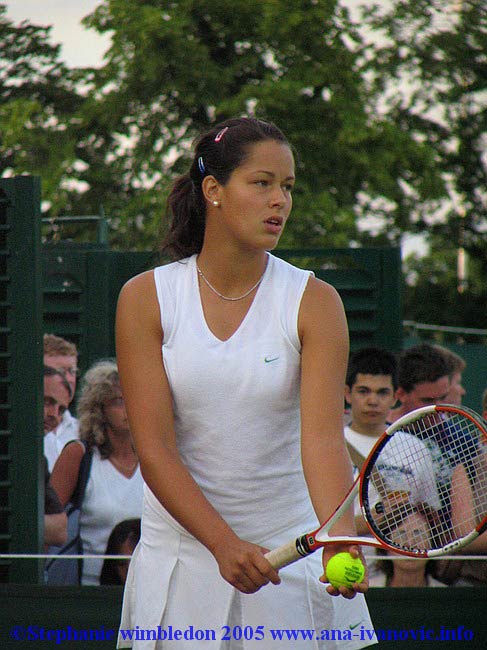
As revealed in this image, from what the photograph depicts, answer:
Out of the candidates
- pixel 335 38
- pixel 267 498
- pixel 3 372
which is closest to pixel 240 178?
pixel 267 498

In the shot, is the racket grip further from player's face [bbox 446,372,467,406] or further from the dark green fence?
player's face [bbox 446,372,467,406]

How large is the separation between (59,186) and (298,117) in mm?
4613

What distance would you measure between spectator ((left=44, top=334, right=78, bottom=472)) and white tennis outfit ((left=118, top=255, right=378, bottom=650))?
2.77m

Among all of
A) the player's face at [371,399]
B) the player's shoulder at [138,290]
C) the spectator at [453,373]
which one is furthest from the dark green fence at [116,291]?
the player's shoulder at [138,290]

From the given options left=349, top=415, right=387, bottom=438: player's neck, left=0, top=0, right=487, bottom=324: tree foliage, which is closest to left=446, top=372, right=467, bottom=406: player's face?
left=349, top=415, right=387, bottom=438: player's neck

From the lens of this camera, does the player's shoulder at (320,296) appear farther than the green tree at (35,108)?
No

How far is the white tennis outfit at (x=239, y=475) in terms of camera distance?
96.0 inches

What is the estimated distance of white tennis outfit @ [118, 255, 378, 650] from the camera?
96.0 inches

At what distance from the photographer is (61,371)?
17.1 ft

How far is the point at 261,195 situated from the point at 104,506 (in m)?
2.41

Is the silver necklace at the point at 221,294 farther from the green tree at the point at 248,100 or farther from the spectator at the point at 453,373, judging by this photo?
the green tree at the point at 248,100

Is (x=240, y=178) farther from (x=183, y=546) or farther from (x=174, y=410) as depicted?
(x=183, y=546)

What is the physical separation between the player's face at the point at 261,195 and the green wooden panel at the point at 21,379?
1463 millimetres

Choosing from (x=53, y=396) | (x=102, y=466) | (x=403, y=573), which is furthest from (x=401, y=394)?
(x=53, y=396)
